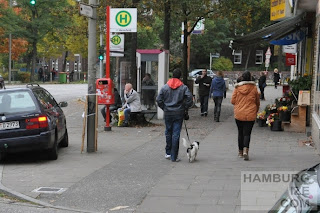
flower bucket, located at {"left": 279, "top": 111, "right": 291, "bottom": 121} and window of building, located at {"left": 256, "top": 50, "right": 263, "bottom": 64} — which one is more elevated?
window of building, located at {"left": 256, "top": 50, "right": 263, "bottom": 64}

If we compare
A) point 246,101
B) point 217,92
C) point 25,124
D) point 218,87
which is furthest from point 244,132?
point 218,87

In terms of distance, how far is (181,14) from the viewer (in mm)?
20609

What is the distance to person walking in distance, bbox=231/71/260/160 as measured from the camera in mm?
9438

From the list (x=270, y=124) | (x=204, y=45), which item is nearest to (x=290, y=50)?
(x=270, y=124)

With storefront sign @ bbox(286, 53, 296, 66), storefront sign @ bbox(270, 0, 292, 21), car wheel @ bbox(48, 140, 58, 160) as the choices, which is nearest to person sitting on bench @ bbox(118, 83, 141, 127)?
storefront sign @ bbox(270, 0, 292, 21)

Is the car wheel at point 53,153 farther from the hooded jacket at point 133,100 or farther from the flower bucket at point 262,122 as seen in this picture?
the flower bucket at point 262,122

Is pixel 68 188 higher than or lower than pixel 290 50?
lower

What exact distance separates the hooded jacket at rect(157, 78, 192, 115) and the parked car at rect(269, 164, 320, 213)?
6540 mm

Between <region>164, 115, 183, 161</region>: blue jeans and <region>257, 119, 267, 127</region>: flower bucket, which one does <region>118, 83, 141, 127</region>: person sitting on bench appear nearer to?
<region>257, 119, 267, 127</region>: flower bucket

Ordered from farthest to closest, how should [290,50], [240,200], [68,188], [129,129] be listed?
[290,50] < [129,129] < [68,188] < [240,200]

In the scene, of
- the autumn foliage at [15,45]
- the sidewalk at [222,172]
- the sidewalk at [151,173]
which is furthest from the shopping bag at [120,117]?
the autumn foliage at [15,45]

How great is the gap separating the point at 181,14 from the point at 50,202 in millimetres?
14949

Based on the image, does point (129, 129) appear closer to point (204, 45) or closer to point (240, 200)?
point (240, 200)

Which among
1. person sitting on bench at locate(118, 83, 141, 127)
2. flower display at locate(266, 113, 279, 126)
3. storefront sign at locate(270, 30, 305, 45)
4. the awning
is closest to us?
flower display at locate(266, 113, 279, 126)
